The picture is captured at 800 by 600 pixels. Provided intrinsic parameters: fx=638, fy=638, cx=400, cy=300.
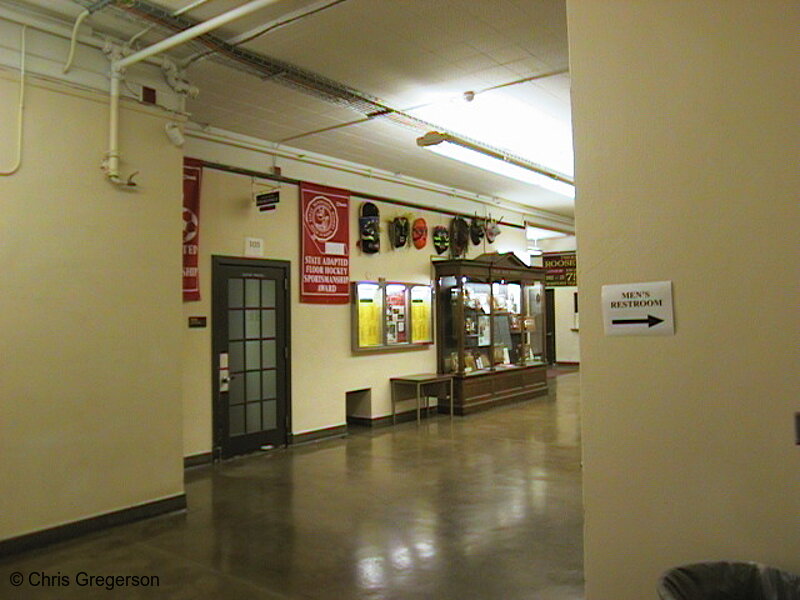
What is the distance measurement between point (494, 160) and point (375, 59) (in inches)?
113

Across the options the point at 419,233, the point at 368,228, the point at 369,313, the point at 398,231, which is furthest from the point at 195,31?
the point at 419,233

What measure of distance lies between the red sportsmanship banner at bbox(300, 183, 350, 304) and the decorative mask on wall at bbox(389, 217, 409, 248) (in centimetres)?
91

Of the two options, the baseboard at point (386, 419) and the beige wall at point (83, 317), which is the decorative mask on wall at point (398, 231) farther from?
the beige wall at point (83, 317)

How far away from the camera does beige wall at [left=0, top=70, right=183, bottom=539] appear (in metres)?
4.13

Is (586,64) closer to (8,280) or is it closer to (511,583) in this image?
(511,583)

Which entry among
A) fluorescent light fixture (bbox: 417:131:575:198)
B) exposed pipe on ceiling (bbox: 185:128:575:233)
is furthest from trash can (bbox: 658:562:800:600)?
exposed pipe on ceiling (bbox: 185:128:575:233)

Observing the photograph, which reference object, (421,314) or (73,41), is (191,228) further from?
(421,314)

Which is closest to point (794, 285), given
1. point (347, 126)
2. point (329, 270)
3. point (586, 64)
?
point (586, 64)

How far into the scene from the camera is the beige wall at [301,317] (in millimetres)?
6508

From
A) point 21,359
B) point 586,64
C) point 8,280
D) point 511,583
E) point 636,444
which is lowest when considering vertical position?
point 511,583

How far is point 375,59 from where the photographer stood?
507cm

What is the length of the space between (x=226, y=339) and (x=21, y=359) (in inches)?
105

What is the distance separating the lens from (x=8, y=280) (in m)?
4.10

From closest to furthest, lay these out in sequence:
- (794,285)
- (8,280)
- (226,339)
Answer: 1. (794,285)
2. (8,280)
3. (226,339)
